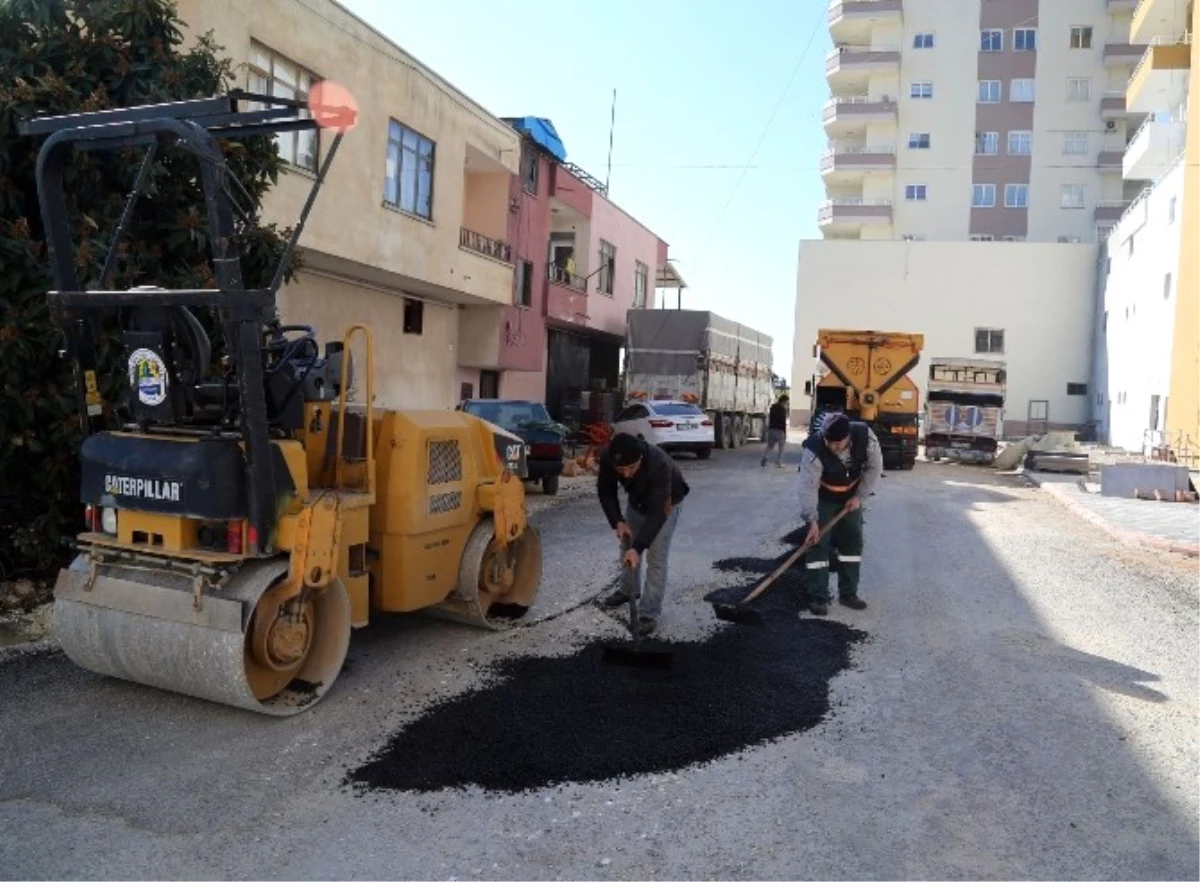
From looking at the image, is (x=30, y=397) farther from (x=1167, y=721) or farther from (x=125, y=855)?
(x=1167, y=721)

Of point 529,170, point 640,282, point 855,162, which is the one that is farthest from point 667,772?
point 855,162

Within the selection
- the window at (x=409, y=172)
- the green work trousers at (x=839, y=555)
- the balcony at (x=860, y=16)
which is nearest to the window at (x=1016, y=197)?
the balcony at (x=860, y=16)

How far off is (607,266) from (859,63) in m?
29.4

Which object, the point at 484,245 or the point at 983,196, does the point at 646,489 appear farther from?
the point at 983,196

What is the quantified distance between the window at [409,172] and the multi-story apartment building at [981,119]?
3985 centimetres

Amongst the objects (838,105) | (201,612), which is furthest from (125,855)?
(838,105)

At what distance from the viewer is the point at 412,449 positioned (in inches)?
238

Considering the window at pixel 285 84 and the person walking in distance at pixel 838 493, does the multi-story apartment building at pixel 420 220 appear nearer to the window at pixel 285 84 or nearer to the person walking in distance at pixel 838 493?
the window at pixel 285 84

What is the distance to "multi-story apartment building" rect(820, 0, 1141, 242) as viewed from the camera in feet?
171

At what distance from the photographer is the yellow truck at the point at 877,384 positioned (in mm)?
23906

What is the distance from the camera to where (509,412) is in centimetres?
1596

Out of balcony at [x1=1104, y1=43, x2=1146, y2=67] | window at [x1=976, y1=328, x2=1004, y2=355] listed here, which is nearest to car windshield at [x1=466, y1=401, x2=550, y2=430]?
window at [x1=976, y1=328, x2=1004, y2=355]

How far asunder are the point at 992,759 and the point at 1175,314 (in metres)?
26.2

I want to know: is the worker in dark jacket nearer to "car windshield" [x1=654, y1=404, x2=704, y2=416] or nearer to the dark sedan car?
the dark sedan car
